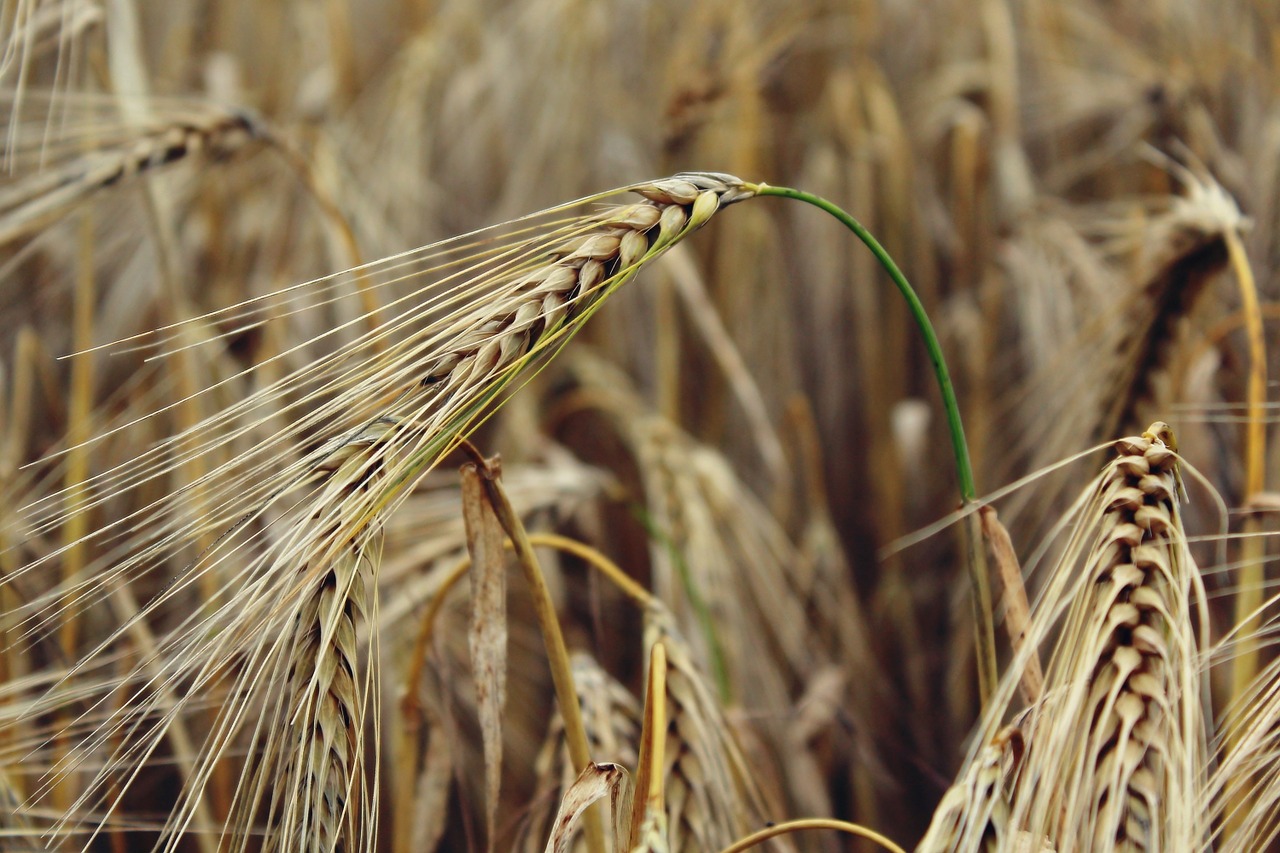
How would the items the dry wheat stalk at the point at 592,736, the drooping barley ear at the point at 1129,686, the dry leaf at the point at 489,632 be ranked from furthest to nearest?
the dry wheat stalk at the point at 592,736, the dry leaf at the point at 489,632, the drooping barley ear at the point at 1129,686

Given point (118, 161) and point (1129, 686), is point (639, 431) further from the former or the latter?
point (1129, 686)

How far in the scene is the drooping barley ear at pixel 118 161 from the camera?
2.46 feet

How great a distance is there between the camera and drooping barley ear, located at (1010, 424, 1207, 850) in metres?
0.43

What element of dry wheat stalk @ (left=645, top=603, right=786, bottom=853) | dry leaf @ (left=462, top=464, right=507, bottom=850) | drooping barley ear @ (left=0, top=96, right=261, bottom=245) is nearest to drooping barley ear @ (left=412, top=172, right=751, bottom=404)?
dry leaf @ (left=462, top=464, right=507, bottom=850)

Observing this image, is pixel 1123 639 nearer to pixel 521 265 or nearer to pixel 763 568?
pixel 521 265

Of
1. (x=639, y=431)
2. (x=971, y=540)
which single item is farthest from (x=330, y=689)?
(x=639, y=431)

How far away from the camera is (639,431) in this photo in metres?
1.12

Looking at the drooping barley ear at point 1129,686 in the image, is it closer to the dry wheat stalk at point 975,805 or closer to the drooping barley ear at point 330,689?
the dry wheat stalk at point 975,805

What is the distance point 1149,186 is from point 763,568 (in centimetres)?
106

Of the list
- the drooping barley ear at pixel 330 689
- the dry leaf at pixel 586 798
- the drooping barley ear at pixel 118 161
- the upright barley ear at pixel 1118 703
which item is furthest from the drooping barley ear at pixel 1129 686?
the drooping barley ear at pixel 118 161

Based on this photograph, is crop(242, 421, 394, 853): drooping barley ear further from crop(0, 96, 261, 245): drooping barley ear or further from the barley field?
crop(0, 96, 261, 245): drooping barley ear

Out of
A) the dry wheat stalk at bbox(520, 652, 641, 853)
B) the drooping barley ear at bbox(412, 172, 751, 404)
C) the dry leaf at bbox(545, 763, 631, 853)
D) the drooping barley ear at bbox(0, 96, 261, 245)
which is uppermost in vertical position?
the drooping barley ear at bbox(0, 96, 261, 245)

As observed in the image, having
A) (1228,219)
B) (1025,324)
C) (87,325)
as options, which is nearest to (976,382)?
(1025,324)

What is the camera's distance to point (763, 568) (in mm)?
1063
